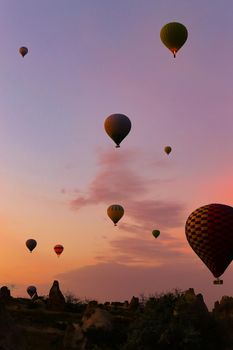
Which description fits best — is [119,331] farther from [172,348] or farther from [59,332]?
[172,348]

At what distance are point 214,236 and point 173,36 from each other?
1838cm

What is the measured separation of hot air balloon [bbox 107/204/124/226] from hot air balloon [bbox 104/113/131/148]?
44.0 ft

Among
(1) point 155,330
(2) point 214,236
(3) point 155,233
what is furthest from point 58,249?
(1) point 155,330

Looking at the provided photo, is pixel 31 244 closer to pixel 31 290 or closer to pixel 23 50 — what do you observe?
pixel 31 290

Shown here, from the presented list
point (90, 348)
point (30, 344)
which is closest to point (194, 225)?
point (90, 348)

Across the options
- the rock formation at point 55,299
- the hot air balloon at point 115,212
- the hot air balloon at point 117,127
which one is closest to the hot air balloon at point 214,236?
the hot air balloon at point 117,127

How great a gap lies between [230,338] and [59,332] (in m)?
18.8

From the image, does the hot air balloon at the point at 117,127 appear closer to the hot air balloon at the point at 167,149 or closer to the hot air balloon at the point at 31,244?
the hot air balloon at the point at 167,149

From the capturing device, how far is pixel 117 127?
55.4m

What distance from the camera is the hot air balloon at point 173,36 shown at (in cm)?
4912

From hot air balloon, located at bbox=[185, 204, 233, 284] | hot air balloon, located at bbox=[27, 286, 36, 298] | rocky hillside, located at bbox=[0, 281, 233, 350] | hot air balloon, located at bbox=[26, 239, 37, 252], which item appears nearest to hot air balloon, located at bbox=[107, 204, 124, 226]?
hot air balloon, located at bbox=[185, 204, 233, 284]

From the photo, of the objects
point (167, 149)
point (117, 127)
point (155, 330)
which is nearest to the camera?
point (155, 330)

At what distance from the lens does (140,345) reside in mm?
32562

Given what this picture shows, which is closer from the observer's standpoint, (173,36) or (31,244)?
(173,36)
